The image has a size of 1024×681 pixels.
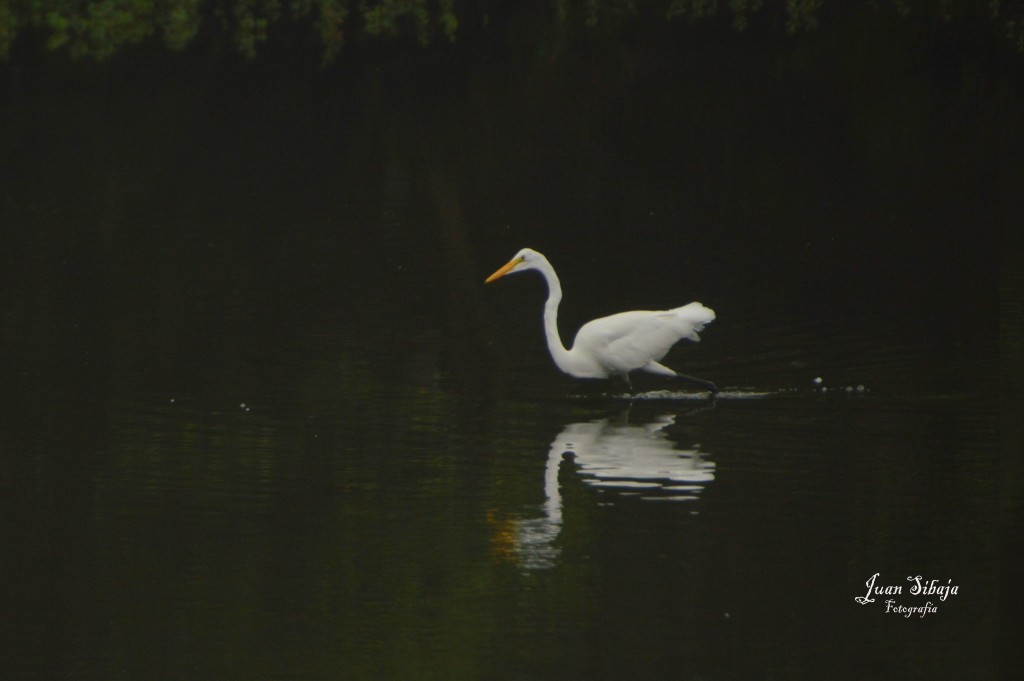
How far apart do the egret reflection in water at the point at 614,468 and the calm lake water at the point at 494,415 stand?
0.11 ft

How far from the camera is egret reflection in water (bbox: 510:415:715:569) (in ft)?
32.5

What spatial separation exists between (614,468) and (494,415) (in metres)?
1.77

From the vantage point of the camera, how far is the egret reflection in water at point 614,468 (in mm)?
9898

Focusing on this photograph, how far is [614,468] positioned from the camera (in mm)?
11320

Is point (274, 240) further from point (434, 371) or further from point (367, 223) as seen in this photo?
point (434, 371)

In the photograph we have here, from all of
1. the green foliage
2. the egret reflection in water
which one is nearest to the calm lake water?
the egret reflection in water

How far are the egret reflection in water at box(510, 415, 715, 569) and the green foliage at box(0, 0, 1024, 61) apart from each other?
18995 mm

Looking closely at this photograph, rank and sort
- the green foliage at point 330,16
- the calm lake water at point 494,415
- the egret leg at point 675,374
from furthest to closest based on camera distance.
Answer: the green foliage at point 330,16
the egret leg at point 675,374
the calm lake water at point 494,415

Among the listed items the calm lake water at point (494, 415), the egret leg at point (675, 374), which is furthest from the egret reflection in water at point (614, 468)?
the egret leg at point (675, 374)

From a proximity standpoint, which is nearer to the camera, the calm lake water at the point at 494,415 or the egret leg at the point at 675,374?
the calm lake water at the point at 494,415
